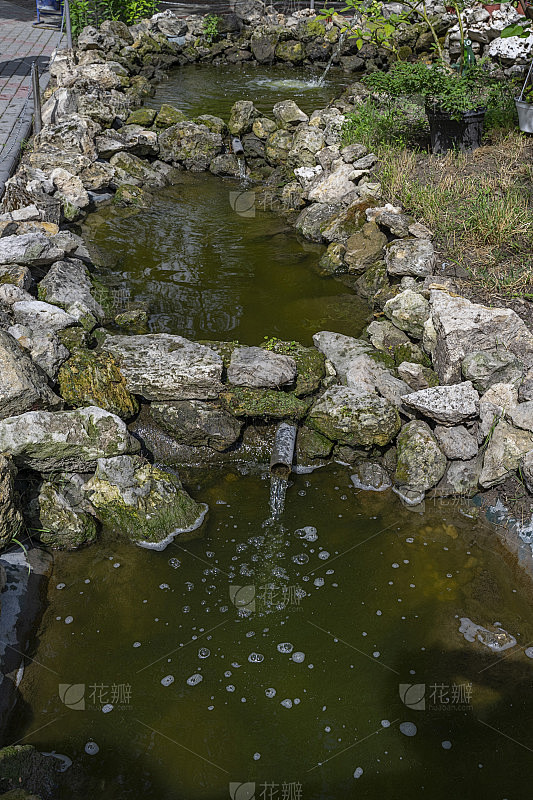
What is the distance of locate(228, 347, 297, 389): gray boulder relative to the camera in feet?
19.0

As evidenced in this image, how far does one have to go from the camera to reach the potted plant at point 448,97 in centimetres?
842

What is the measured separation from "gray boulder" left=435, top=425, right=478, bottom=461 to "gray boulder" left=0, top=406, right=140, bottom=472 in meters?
2.40

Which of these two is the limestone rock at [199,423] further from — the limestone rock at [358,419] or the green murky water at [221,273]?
the green murky water at [221,273]

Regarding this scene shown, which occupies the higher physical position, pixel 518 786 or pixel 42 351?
pixel 42 351

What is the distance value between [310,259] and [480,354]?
3.33 m

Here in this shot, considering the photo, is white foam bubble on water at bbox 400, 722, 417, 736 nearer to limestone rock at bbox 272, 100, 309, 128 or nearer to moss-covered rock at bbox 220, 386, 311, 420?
moss-covered rock at bbox 220, 386, 311, 420

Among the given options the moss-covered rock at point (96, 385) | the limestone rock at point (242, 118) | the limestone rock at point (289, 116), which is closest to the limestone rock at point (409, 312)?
the moss-covered rock at point (96, 385)

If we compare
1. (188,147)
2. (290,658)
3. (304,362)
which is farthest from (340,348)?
(188,147)

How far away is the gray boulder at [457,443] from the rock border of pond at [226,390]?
0.01 meters

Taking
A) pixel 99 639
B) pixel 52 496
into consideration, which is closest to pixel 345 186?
pixel 52 496

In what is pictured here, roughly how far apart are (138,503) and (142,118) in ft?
27.6

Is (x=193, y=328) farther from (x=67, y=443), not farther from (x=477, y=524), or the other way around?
(x=477, y=524)

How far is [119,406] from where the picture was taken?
225 inches

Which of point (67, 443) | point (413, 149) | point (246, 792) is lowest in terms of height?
point (246, 792)
